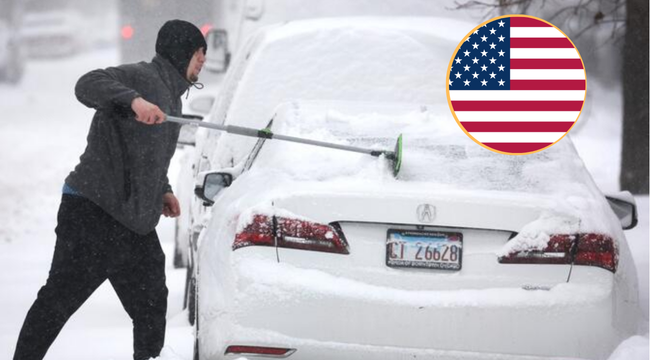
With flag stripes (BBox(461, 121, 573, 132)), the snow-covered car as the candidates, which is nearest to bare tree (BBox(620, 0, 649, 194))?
flag stripes (BBox(461, 121, 573, 132))

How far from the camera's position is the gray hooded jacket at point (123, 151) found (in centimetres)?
444

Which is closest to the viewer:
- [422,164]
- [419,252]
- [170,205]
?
[419,252]

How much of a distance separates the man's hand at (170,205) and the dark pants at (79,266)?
341mm

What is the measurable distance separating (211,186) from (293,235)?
1016 millimetres

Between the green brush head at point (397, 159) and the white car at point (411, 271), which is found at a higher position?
the green brush head at point (397, 159)

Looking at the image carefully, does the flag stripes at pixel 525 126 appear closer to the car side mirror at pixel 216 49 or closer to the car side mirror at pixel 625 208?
the car side mirror at pixel 625 208

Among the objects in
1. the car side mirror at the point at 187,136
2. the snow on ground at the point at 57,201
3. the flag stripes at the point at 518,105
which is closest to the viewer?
the snow on ground at the point at 57,201

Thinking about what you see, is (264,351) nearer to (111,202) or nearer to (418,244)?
(418,244)

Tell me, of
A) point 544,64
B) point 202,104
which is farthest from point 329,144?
point 202,104

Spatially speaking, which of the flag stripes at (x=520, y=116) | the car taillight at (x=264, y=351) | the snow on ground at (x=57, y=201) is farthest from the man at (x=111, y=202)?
the flag stripes at (x=520, y=116)

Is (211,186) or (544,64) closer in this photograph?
(211,186)

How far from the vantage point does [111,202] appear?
450 centimetres

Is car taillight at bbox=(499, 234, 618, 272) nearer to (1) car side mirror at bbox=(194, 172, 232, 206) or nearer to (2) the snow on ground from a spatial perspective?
(2) the snow on ground

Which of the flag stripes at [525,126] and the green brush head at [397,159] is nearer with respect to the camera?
the green brush head at [397,159]
